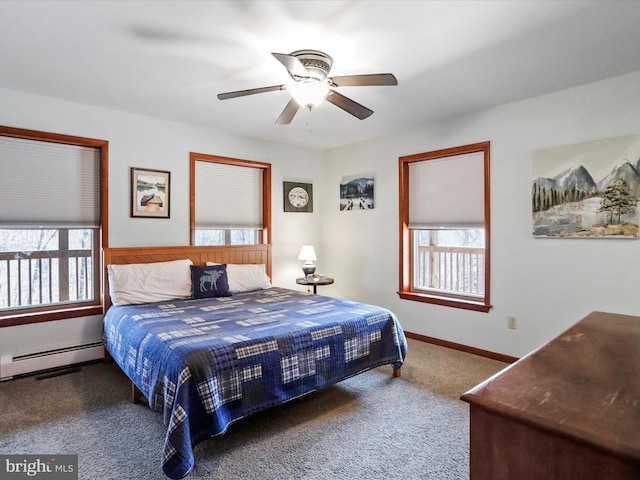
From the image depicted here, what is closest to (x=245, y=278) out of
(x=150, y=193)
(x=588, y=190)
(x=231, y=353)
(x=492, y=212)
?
(x=150, y=193)

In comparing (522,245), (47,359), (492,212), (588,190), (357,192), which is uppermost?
(357,192)

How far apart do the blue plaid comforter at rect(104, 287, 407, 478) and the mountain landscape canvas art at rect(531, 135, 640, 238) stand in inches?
66.9

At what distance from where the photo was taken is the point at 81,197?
358cm

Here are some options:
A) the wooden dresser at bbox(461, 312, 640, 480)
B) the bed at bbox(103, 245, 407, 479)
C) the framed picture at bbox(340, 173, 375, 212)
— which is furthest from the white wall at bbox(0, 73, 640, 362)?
the wooden dresser at bbox(461, 312, 640, 480)

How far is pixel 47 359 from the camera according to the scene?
3301 mm

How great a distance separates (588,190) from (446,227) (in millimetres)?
1356

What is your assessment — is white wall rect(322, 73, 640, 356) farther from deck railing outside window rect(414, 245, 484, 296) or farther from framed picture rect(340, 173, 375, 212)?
deck railing outside window rect(414, 245, 484, 296)

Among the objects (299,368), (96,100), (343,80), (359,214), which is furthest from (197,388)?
(359,214)

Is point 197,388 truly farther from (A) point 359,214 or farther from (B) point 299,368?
(A) point 359,214

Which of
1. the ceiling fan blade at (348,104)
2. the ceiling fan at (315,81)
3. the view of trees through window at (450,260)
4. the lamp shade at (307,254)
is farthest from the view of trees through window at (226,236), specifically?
the ceiling fan blade at (348,104)

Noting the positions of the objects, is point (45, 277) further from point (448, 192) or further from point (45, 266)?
point (448, 192)

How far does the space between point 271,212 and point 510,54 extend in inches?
126

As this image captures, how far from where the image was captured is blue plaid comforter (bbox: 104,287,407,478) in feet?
6.50

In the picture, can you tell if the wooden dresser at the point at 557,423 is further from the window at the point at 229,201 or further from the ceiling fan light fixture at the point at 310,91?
the window at the point at 229,201
